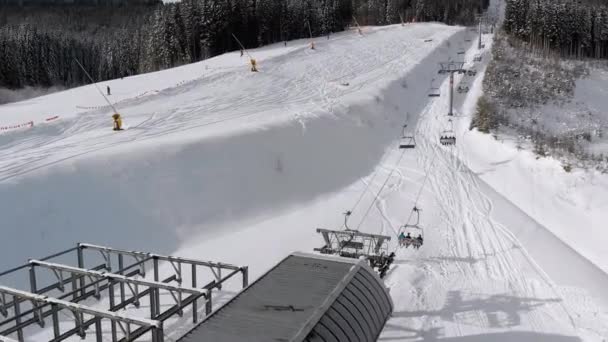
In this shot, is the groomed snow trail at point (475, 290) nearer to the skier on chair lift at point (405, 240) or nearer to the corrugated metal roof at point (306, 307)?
the skier on chair lift at point (405, 240)

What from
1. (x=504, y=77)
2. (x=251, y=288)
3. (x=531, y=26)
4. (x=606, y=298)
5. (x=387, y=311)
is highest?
(x=531, y=26)

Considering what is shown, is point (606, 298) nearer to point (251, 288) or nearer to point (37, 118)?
point (251, 288)

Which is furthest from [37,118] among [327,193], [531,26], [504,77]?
[531,26]

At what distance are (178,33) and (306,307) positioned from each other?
226 feet

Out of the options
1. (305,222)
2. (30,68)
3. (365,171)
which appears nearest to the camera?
(305,222)

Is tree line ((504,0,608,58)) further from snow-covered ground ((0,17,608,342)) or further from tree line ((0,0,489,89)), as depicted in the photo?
snow-covered ground ((0,17,608,342))

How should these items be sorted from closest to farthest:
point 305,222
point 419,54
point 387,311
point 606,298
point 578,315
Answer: point 387,311
point 578,315
point 606,298
point 305,222
point 419,54

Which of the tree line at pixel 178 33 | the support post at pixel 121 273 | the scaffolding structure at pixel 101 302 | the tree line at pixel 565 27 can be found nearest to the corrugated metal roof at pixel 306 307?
the scaffolding structure at pixel 101 302

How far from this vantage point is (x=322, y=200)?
65.3ft

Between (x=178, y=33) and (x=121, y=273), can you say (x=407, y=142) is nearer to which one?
(x=121, y=273)

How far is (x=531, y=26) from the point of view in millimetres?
72125

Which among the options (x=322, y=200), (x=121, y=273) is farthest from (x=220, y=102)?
(x=121, y=273)

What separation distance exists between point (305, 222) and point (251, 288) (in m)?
9.23

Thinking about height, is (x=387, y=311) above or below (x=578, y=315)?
above
